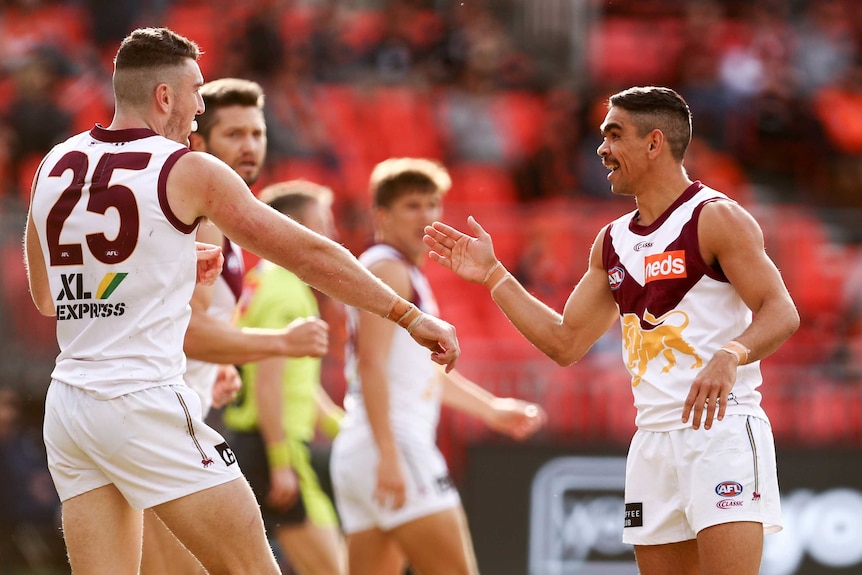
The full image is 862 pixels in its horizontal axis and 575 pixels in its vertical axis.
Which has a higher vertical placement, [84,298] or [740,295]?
[84,298]

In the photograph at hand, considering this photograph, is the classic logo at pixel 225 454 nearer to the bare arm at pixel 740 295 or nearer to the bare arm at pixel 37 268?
the bare arm at pixel 37 268

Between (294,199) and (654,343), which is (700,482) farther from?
(294,199)

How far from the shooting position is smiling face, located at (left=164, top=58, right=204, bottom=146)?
507cm

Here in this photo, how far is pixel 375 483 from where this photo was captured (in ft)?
24.1

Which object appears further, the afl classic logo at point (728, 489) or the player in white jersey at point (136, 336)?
the afl classic logo at point (728, 489)

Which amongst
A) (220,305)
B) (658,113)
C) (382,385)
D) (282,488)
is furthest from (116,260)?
(282,488)

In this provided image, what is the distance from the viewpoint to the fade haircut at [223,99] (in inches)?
268

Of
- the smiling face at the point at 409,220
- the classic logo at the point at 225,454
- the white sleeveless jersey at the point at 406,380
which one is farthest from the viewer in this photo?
the smiling face at the point at 409,220

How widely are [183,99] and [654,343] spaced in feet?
7.14

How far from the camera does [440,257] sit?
586cm

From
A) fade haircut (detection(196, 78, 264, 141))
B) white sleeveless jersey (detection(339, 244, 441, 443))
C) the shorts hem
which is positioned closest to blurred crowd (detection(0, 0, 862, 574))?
white sleeveless jersey (detection(339, 244, 441, 443))

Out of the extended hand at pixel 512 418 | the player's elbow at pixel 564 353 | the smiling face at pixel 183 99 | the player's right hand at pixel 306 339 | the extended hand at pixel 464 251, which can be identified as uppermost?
the smiling face at pixel 183 99

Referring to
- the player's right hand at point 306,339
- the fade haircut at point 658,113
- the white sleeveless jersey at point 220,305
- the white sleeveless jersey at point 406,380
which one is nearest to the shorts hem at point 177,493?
the player's right hand at point 306,339

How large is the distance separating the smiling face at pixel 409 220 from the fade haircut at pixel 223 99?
47.3 inches
